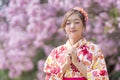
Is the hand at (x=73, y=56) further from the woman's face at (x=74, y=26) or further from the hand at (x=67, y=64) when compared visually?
the woman's face at (x=74, y=26)

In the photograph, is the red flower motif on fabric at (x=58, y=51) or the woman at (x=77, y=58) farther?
the red flower motif on fabric at (x=58, y=51)

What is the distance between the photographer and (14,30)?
610 cm

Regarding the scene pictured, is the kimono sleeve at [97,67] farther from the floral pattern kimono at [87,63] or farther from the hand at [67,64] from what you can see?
the hand at [67,64]

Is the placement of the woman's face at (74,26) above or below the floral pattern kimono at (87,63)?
above

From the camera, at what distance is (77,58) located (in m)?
3.23

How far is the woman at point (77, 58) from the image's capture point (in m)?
3.21

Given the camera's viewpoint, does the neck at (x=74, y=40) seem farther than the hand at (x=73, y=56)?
Yes

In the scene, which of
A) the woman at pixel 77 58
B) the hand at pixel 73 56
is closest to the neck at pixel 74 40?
the woman at pixel 77 58

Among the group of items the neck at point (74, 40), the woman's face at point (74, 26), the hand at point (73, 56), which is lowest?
the hand at point (73, 56)

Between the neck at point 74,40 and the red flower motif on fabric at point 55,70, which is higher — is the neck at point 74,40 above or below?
above

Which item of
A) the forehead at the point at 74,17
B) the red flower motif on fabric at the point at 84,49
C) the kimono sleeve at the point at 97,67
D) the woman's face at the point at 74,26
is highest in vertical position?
the forehead at the point at 74,17

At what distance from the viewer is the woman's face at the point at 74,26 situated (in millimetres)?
3256

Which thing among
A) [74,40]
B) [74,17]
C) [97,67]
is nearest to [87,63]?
Result: [97,67]

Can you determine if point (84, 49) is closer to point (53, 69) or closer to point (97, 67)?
point (97, 67)
